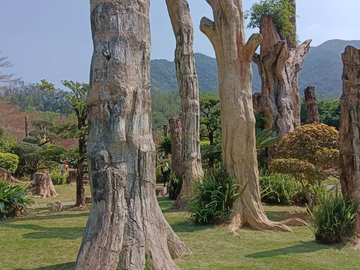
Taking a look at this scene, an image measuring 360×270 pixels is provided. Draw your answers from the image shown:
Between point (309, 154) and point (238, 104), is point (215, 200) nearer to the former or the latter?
point (238, 104)

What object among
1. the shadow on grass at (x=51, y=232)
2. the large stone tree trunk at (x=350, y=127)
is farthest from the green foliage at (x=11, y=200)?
the large stone tree trunk at (x=350, y=127)

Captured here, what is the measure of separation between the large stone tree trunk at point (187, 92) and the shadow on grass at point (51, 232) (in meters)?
3.11

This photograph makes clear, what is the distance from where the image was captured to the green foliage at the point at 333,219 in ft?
18.3

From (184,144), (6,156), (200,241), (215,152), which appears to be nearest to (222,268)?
(200,241)

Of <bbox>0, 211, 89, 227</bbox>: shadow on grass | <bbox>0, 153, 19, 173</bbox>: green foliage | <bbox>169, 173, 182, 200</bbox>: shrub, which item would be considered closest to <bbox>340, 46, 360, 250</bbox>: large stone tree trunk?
<bbox>0, 211, 89, 227</bbox>: shadow on grass

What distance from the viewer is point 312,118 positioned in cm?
1448

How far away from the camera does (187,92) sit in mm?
9133

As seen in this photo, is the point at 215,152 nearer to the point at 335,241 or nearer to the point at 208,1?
the point at 208,1

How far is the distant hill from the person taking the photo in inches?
5630

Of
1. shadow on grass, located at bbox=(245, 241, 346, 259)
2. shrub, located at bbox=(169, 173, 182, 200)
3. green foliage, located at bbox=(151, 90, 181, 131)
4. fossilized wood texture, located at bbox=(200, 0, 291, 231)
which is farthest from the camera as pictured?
green foliage, located at bbox=(151, 90, 181, 131)

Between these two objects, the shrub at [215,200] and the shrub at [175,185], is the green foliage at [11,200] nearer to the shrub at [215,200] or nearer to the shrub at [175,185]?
the shrub at [215,200]

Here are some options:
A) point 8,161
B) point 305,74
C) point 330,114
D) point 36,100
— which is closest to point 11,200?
point 8,161

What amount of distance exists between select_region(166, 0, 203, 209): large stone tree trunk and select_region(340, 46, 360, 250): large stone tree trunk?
3.57m

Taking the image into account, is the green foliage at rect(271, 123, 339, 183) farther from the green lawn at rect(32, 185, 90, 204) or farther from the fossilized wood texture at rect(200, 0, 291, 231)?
the green lawn at rect(32, 185, 90, 204)
